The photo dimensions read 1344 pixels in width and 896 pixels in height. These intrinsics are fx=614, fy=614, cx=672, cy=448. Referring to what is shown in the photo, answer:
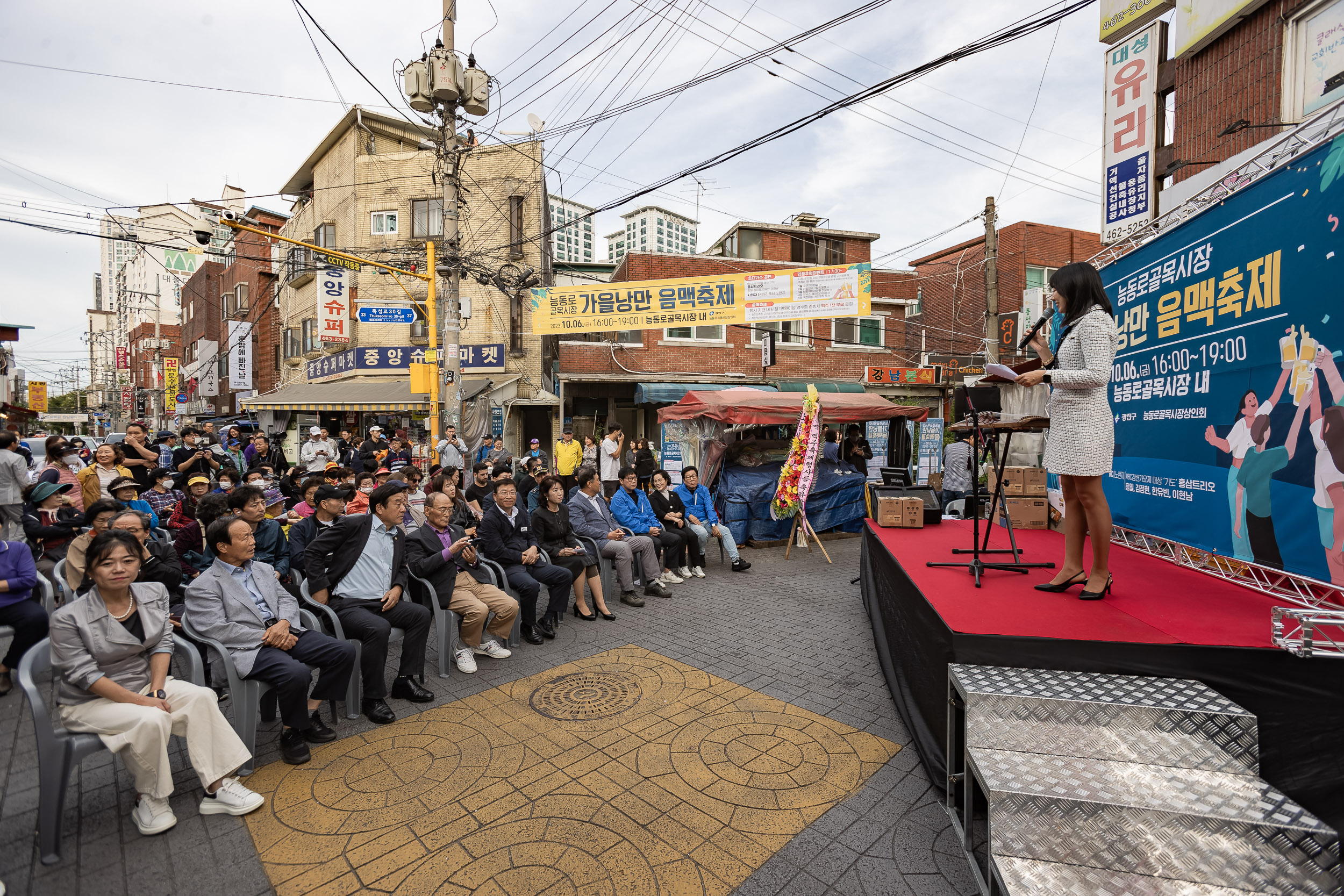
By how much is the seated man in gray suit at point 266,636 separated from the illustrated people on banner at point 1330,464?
5234 mm

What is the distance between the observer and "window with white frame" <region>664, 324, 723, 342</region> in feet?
61.2

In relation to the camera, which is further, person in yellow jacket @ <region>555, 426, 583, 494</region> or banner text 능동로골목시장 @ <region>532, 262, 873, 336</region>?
banner text 능동로골목시장 @ <region>532, 262, 873, 336</region>

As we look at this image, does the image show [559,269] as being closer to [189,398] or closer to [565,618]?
[565,618]

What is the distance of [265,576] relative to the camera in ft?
12.2

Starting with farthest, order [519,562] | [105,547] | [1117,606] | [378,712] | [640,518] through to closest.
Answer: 1. [640,518]
2. [519,562]
3. [378,712]
4. [1117,606]
5. [105,547]

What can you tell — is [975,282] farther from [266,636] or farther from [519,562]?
[266,636]

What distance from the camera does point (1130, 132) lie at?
8.52m

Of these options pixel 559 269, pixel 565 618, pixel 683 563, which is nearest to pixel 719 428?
pixel 683 563

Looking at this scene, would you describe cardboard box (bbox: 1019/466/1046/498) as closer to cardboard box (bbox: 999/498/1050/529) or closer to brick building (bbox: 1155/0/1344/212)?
cardboard box (bbox: 999/498/1050/529)

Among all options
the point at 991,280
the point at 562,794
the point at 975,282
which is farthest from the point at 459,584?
the point at 975,282

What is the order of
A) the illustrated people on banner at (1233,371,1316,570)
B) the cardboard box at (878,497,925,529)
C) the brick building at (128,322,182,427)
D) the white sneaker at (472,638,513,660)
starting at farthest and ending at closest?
1. the brick building at (128,322,182,427)
2. the cardboard box at (878,497,925,529)
3. the white sneaker at (472,638,513,660)
4. the illustrated people on banner at (1233,371,1316,570)

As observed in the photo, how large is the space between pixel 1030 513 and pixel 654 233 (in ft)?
124

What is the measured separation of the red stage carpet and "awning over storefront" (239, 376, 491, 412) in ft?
49.5

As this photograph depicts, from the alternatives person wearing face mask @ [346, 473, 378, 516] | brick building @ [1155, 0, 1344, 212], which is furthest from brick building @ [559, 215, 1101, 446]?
person wearing face mask @ [346, 473, 378, 516]
